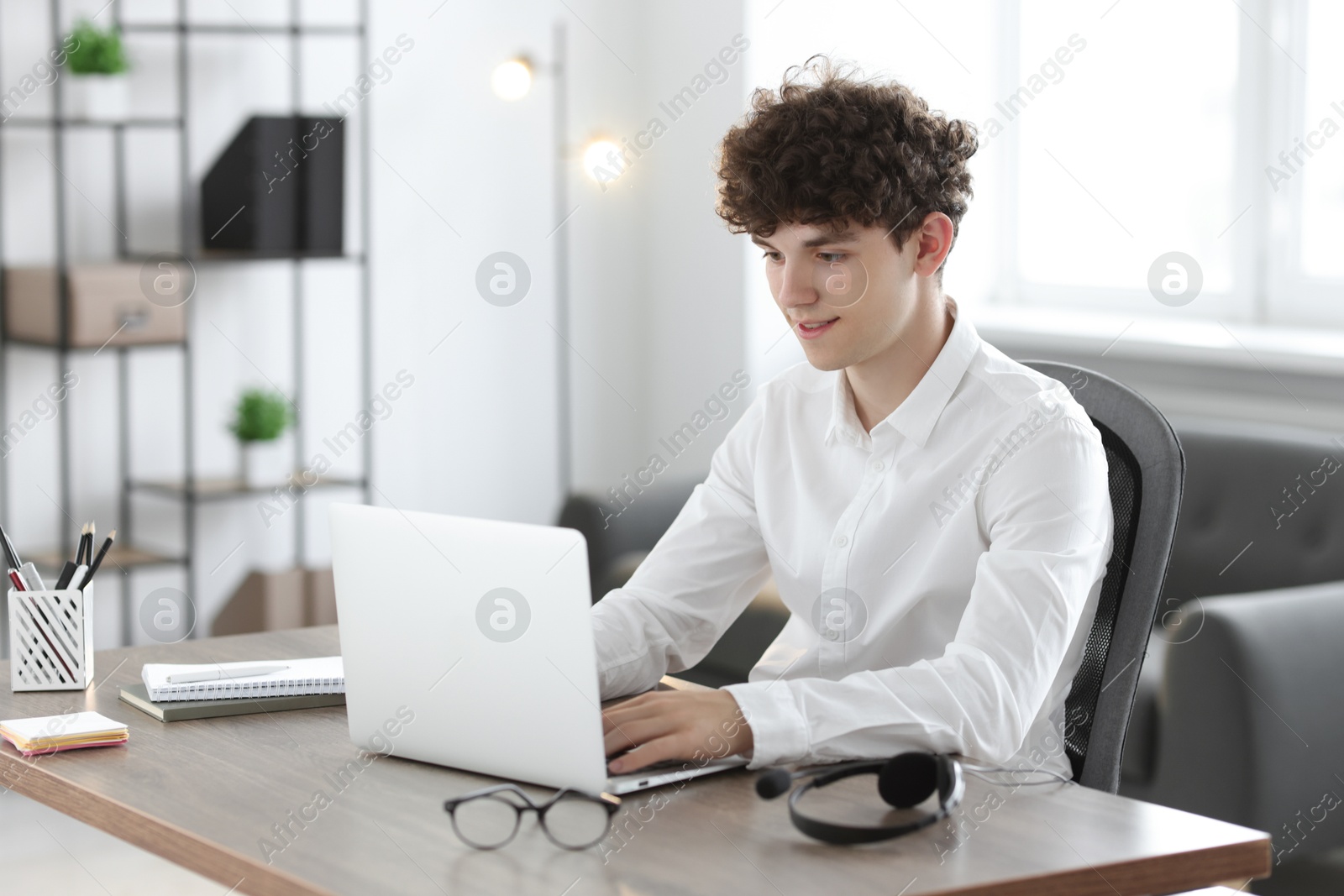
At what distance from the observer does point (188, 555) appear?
3535 millimetres

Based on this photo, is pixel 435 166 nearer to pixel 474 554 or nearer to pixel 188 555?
pixel 188 555

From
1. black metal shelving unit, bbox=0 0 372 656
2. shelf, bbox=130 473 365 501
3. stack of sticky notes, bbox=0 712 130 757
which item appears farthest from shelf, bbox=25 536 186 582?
stack of sticky notes, bbox=0 712 130 757

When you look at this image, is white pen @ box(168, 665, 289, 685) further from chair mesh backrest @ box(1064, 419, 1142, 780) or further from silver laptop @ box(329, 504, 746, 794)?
chair mesh backrest @ box(1064, 419, 1142, 780)

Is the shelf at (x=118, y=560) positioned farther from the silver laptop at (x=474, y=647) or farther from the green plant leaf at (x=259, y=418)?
the silver laptop at (x=474, y=647)

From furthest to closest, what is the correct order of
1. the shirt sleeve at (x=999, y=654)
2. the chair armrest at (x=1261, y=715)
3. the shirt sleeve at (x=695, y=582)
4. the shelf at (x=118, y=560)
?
the shelf at (x=118, y=560)
the chair armrest at (x=1261, y=715)
the shirt sleeve at (x=695, y=582)
the shirt sleeve at (x=999, y=654)

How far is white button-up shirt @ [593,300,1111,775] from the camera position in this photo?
1.29 metres

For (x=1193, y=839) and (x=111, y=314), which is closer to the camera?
(x=1193, y=839)

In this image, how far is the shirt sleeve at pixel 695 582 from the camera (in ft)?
5.16

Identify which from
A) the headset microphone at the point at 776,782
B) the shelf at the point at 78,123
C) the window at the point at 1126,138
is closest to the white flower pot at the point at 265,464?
the shelf at the point at 78,123

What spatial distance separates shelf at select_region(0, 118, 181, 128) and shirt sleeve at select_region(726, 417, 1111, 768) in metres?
2.56

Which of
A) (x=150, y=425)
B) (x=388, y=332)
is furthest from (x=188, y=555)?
(x=388, y=332)

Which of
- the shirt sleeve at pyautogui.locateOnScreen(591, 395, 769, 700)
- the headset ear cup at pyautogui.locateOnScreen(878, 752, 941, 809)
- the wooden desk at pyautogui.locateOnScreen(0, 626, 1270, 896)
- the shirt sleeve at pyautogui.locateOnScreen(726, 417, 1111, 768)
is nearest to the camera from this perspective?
the wooden desk at pyautogui.locateOnScreen(0, 626, 1270, 896)

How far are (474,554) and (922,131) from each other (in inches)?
28.2

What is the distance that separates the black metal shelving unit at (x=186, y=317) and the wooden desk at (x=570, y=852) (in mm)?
2312
